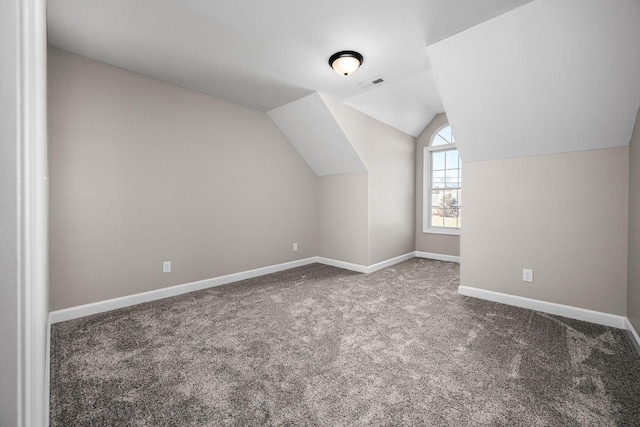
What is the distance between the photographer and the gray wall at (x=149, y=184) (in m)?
2.48

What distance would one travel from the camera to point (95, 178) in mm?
2627

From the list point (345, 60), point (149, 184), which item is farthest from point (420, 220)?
point (149, 184)

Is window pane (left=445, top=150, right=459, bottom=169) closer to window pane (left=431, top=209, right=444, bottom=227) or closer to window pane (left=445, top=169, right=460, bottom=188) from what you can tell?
window pane (left=445, top=169, right=460, bottom=188)

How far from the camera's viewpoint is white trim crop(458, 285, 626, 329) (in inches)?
94.2

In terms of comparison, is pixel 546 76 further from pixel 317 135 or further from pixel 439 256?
pixel 439 256

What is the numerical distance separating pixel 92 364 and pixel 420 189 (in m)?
5.06

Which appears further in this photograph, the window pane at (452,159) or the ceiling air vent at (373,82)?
the window pane at (452,159)

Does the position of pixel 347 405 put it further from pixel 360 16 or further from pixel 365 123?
pixel 365 123

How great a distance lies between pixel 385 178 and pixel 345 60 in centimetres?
231

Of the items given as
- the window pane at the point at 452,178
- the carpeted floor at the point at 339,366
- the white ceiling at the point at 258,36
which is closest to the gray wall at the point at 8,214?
the carpeted floor at the point at 339,366

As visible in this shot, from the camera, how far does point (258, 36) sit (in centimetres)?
232

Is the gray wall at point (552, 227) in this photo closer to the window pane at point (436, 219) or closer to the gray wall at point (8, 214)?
the window pane at point (436, 219)

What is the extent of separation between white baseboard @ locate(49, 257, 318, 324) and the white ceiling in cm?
227

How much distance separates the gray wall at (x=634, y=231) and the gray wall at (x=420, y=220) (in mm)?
2671
